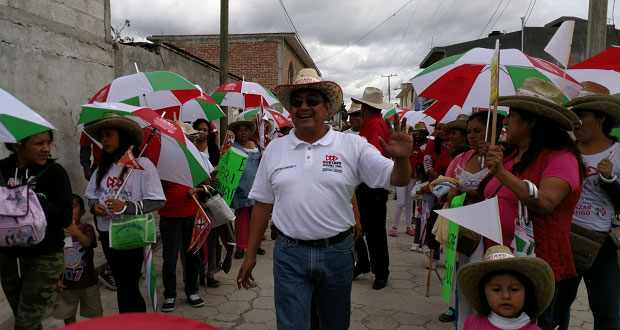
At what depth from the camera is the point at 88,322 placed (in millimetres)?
1133

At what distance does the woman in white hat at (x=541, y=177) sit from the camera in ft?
7.65

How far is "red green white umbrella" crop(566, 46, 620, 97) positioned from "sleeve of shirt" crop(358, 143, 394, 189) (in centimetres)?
251

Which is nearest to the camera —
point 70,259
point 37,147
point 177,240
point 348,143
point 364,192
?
point 348,143

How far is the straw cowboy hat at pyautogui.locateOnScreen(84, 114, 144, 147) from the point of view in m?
3.54

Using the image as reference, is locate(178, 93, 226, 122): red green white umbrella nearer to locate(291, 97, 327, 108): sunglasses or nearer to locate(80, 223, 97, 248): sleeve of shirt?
locate(80, 223, 97, 248): sleeve of shirt

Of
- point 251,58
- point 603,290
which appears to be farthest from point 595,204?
point 251,58

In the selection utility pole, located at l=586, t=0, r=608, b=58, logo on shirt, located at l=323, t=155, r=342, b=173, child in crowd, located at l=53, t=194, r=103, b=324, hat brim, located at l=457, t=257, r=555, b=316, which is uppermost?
utility pole, located at l=586, t=0, r=608, b=58

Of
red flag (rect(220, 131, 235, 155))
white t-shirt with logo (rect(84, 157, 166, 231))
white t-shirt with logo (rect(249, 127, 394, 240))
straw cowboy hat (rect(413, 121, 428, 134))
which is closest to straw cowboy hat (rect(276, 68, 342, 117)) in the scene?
white t-shirt with logo (rect(249, 127, 394, 240))

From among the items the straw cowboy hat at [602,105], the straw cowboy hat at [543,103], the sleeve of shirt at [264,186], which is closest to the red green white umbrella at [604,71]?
the straw cowboy hat at [602,105]

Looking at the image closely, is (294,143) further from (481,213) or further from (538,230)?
(538,230)

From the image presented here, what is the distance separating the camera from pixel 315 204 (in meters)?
2.62

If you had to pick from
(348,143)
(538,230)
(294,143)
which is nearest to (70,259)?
(294,143)

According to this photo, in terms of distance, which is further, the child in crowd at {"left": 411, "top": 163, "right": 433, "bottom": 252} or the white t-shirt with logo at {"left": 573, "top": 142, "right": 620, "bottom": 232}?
the child in crowd at {"left": 411, "top": 163, "right": 433, "bottom": 252}

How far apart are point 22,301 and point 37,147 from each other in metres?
1.08
